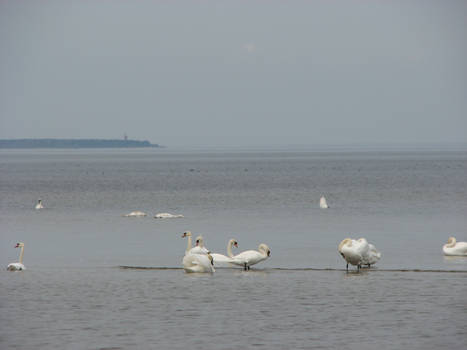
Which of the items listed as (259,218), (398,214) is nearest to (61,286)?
(259,218)

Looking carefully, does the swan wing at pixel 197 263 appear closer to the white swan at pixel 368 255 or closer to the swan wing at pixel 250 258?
the swan wing at pixel 250 258

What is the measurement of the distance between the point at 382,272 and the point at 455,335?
8.63 m

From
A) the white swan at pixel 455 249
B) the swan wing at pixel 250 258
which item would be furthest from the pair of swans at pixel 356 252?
the white swan at pixel 455 249

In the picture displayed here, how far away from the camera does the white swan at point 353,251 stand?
2553 centimetres

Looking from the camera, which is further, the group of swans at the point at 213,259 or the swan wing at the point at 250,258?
the swan wing at the point at 250,258

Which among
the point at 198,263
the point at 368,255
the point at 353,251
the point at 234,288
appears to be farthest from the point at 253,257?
the point at 234,288

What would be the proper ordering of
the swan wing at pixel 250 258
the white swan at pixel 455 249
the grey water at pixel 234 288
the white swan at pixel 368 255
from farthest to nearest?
1. the white swan at pixel 455 249
2. the swan wing at pixel 250 258
3. the white swan at pixel 368 255
4. the grey water at pixel 234 288

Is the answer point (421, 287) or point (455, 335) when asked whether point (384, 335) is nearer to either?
point (455, 335)

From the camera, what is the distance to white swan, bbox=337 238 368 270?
25531 mm

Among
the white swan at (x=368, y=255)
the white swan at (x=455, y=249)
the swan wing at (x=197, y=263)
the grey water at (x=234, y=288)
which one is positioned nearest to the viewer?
the grey water at (x=234, y=288)

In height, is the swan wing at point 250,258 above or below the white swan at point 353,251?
below

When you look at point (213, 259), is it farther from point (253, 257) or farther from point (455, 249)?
point (455, 249)

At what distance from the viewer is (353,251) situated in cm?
2552

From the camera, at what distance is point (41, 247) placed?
33531mm
